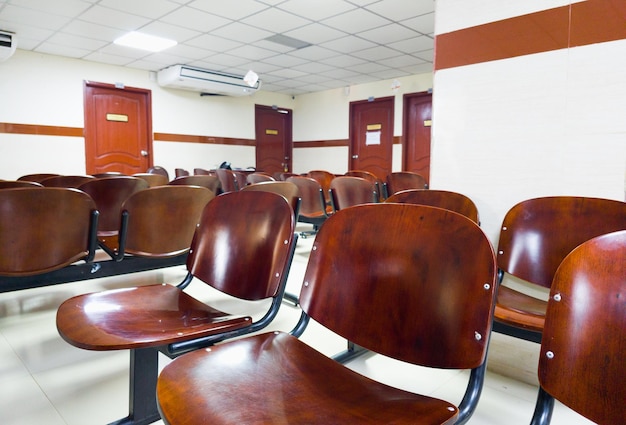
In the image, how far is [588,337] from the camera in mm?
745

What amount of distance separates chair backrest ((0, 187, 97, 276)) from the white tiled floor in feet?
1.52

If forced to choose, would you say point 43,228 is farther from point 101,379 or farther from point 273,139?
point 273,139

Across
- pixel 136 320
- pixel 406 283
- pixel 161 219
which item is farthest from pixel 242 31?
pixel 406 283

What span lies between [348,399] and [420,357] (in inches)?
7.3

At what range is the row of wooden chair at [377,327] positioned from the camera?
2.48 feet

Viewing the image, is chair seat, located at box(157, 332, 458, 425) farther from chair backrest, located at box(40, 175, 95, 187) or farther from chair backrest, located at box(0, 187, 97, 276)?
chair backrest, located at box(40, 175, 95, 187)

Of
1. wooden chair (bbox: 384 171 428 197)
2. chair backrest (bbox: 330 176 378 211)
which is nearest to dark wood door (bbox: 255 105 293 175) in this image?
wooden chair (bbox: 384 171 428 197)

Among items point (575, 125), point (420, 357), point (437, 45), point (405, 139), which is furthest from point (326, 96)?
point (420, 357)

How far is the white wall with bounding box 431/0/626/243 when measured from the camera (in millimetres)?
1683

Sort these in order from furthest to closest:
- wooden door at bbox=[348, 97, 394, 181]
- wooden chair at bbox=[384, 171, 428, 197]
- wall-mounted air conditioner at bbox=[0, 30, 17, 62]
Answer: wooden door at bbox=[348, 97, 394, 181] → wall-mounted air conditioner at bbox=[0, 30, 17, 62] → wooden chair at bbox=[384, 171, 428, 197]

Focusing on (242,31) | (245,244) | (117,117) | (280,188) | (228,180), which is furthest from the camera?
(117,117)

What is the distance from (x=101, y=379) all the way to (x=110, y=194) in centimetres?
125

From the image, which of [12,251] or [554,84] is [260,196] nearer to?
[12,251]

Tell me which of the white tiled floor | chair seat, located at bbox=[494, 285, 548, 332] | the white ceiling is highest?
the white ceiling
